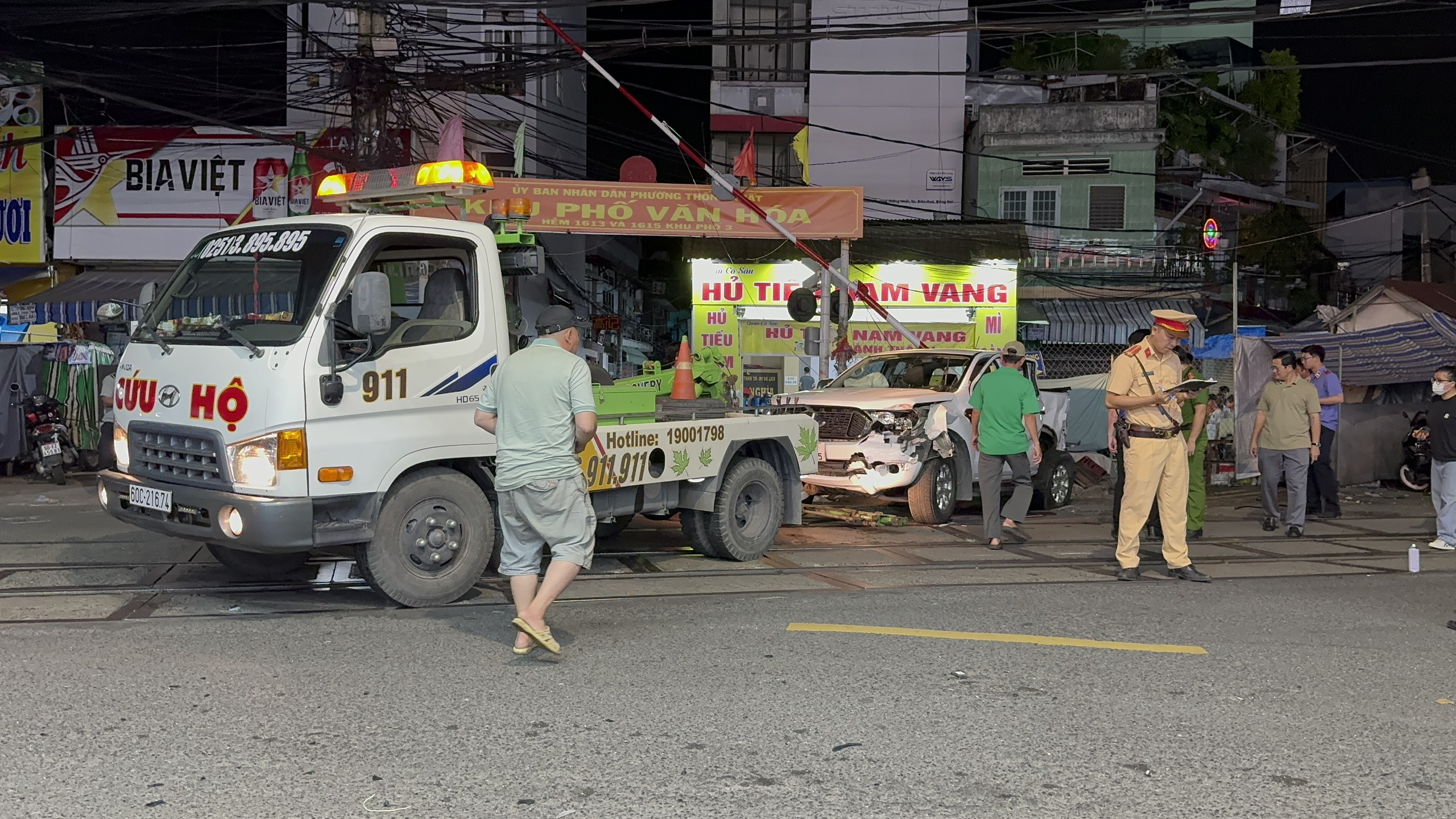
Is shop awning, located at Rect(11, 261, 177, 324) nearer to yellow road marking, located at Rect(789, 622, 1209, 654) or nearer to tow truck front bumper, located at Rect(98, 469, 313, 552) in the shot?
tow truck front bumper, located at Rect(98, 469, 313, 552)

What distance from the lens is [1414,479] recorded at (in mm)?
17406

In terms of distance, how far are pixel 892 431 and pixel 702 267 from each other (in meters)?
13.4

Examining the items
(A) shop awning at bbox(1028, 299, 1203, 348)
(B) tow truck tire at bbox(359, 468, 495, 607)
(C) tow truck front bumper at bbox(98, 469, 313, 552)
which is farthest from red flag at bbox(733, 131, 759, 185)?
(C) tow truck front bumper at bbox(98, 469, 313, 552)

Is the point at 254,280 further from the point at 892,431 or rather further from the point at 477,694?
the point at 892,431

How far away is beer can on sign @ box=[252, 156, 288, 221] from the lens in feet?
76.9

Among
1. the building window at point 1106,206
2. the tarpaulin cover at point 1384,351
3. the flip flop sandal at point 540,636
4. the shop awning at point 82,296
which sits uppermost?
the building window at point 1106,206

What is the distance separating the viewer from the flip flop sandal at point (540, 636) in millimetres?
5953

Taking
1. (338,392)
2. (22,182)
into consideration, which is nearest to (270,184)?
(22,182)

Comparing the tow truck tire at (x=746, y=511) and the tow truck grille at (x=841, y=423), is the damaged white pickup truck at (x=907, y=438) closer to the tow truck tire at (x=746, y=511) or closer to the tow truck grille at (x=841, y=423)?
the tow truck grille at (x=841, y=423)

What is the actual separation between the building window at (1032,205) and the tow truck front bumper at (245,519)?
25229 millimetres

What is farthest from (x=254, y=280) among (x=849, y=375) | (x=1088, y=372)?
(x=1088, y=372)

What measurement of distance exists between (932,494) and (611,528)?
148 inches

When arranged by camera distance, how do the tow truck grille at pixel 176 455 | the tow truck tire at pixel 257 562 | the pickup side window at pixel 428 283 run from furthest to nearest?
the tow truck tire at pixel 257 562, the pickup side window at pixel 428 283, the tow truck grille at pixel 176 455

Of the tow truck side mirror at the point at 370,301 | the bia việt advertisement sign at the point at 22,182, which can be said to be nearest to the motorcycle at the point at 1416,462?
the tow truck side mirror at the point at 370,301
